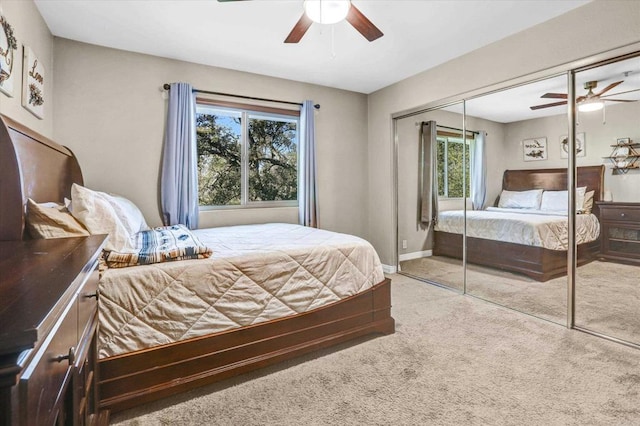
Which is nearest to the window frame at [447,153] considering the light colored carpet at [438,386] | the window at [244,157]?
the light colored carpet at [438,386]

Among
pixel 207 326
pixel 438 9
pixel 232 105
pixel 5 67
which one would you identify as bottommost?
pixel 207 326

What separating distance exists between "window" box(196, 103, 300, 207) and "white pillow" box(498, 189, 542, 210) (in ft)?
7.76

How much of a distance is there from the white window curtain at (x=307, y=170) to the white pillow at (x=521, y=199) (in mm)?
2077

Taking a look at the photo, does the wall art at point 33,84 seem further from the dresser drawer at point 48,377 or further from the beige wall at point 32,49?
the dresser drawer at point 48,377

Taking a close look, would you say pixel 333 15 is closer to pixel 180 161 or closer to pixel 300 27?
pixel 300 27

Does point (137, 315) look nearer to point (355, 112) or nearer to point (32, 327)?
point (32, 327)

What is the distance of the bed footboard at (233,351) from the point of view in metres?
1.64

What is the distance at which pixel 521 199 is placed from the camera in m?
3.08

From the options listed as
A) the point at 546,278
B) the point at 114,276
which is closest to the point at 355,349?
the point at 114,276

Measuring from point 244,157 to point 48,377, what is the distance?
11.2ft

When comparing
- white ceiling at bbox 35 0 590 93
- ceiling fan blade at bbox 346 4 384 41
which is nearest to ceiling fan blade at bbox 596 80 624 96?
white ceiling at bbox 35 0 590 93

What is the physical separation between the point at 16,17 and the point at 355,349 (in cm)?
316

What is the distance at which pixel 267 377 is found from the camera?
6.47ft

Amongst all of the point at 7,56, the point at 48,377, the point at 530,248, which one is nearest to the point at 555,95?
the point at 530,248
